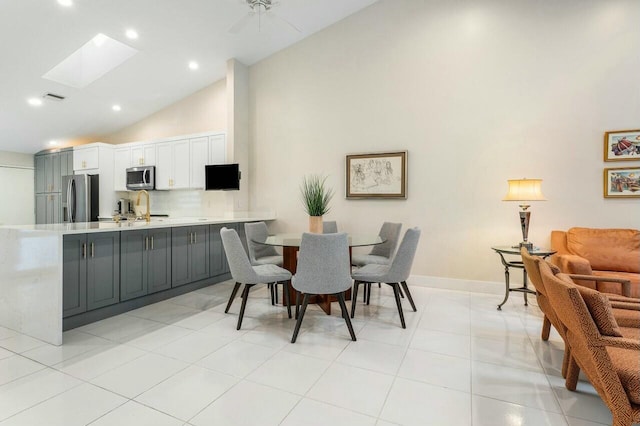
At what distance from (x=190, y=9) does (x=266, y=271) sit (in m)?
3.46

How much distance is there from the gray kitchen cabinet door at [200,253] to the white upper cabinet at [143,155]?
8.57 ft

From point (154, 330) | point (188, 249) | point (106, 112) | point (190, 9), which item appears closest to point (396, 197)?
point (188, 249)

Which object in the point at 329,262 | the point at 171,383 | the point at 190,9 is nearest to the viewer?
the point at 171,383

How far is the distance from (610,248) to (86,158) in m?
8.66

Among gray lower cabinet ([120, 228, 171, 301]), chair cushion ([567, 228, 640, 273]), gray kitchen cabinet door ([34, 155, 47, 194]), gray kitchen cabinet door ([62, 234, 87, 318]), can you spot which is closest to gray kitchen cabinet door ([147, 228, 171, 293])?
gray lower cabinet ([120, 228, 171, 301])

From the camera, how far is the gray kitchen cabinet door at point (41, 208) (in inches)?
289

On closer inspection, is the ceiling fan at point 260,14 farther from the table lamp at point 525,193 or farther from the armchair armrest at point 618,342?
the armchair armrest at point 618,342

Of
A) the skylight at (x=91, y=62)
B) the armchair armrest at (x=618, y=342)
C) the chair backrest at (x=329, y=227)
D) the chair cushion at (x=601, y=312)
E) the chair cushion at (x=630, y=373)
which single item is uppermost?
the skylight at (x=91, y=62)

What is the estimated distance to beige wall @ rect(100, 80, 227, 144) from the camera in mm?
5824

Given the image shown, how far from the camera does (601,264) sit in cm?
330

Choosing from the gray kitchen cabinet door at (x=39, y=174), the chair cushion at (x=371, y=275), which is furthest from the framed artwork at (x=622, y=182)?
the gray kitchen cabinet door at (x=39, y=174)

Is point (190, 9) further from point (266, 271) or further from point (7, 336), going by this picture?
point (7, 336)

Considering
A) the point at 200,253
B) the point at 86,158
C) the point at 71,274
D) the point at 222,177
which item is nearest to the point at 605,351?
the point at 71,274

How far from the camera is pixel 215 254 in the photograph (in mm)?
4504
